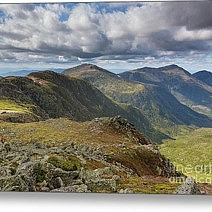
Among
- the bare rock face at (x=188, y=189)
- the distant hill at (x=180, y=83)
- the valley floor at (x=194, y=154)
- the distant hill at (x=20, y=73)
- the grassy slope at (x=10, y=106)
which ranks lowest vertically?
the bare rock face at (x=188, y=189)

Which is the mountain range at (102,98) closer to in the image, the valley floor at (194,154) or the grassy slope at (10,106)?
the grassy slope at (10,106)

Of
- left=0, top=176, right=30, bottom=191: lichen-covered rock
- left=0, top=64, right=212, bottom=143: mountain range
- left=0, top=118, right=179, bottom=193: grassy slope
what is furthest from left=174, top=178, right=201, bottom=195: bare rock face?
left=0, top=176, right=30, bottom=191: lichen-covered rock

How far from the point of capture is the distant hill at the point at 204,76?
36.4 feet

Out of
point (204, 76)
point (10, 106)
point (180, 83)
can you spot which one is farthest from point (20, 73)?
point (204, 76)

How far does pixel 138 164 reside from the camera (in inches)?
443

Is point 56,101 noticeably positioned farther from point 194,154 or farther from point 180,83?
point 194,154

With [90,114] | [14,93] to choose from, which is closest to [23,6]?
[14,93]

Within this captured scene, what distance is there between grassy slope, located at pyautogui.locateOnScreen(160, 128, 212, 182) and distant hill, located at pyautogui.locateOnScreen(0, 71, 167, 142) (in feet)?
1.24

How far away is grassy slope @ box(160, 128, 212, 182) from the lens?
35.2 feet

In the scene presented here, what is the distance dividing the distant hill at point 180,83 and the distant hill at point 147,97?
139 millimetres

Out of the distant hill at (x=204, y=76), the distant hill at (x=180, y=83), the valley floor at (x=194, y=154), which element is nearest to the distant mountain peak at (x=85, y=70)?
the distant hill at (x=180, y=83)

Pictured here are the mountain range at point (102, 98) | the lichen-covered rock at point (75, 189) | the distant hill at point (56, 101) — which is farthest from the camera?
the distant hill at point (56, 101)

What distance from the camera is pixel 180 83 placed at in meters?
12.0

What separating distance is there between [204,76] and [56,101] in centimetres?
341
